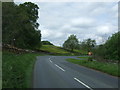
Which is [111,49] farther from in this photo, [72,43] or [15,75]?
[72,43]

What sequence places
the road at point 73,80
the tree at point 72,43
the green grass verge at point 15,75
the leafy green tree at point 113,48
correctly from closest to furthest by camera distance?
the green grass verge at point 15,75 < the road at point 73,80 < the leafy green tree at point 113,48 < the tree at point 72,43

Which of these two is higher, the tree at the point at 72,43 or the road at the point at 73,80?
the tree at the point at 72,43

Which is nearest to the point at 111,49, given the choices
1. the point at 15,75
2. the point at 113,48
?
the point at 113,48

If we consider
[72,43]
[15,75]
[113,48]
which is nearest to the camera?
[15,75]

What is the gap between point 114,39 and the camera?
25.2 m

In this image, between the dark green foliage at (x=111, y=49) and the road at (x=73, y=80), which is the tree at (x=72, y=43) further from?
the road at (x=73, y=80)

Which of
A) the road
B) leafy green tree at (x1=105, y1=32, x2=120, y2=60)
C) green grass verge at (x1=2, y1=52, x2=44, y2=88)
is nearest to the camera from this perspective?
green grass verge at (x1=2, y1=52, x2=44, y2=88)

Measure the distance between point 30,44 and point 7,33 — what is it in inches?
1601

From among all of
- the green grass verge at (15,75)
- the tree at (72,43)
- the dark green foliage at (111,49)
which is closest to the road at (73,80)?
the green grass verge at (15,75)

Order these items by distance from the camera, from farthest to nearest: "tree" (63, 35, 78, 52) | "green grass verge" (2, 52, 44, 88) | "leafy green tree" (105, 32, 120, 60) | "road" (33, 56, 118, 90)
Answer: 1. "tree" (63, 35, 78, 52)
2. "leafy green tree" (105, 32, 120, 60)
3. "road" (33, 56, 118, 90)
4. "green grass verge" (2, 52, 44, 88)

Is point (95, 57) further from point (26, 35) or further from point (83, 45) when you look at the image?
point (83, 45)

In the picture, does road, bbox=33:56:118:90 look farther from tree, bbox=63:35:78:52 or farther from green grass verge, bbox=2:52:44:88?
tree, bbox=63:35:78:52

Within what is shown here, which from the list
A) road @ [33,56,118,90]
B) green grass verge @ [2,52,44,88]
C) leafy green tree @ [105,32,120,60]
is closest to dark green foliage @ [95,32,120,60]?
leafy green tree @ [105,32,120,60]

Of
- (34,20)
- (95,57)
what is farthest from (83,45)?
(95,57)
